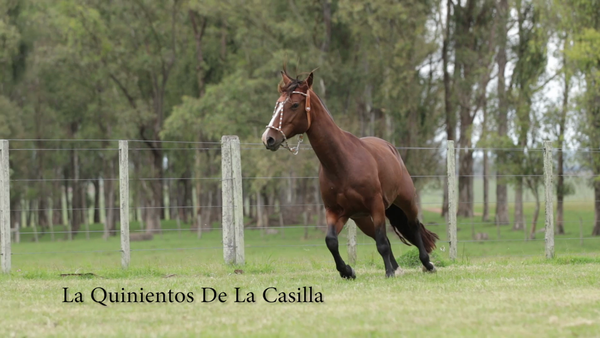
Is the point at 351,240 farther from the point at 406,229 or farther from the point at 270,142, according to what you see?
the point at 270,142

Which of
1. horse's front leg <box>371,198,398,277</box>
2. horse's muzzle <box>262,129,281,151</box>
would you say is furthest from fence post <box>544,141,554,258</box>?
horse's muzzle <box>262,129,281,151</box>

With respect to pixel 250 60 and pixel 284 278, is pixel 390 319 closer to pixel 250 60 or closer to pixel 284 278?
pixel 284 278

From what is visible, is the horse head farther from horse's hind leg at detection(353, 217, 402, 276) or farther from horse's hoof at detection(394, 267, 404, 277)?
horse's hoof at detection(394, 267, 404, 277)

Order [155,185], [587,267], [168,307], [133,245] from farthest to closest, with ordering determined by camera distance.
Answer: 1. [155,185]
2. [133,245]
3. [587,267]
4. [168,307]

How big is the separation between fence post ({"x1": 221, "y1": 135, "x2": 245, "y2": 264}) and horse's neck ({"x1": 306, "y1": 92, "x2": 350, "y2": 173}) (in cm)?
330

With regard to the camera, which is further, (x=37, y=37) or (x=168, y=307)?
(x=37, y=37)

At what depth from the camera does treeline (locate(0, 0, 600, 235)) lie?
114 feet

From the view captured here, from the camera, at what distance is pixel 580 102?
3041 cm

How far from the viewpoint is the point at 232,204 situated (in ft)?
42.4

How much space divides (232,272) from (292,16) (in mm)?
28641

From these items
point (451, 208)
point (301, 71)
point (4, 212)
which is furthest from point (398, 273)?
point (301, 71)

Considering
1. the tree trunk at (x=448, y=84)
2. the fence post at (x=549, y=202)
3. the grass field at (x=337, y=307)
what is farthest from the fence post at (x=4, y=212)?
the tree trunk at (x=448, y=84)

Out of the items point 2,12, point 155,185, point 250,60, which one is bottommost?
point 155,185

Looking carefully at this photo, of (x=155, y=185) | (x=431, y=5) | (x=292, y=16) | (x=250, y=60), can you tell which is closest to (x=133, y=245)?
(x=155, y=185)
